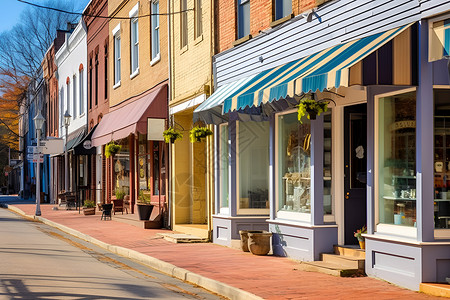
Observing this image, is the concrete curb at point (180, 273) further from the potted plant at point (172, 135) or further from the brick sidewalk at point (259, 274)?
the potted plant at point (172, 135)

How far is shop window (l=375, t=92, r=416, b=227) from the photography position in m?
9.62

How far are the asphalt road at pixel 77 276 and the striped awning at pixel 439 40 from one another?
170 inches

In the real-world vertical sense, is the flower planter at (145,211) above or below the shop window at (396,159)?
below

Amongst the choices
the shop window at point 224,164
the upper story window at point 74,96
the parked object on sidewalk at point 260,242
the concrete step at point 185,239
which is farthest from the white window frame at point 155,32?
the upper story window at point 74,96

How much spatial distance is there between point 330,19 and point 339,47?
866 millimetres

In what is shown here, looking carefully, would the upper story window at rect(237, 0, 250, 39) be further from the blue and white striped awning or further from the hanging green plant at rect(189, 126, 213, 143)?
the hanging green plant at rect(189, 126, 213, 143)

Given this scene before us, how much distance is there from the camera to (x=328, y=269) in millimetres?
10555

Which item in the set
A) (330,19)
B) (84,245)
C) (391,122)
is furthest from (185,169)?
(391,122)

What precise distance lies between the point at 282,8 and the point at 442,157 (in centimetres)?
542

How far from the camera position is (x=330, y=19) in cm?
1161

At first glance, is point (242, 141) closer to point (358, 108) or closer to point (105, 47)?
point (358, 108)

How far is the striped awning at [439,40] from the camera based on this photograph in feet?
28.4

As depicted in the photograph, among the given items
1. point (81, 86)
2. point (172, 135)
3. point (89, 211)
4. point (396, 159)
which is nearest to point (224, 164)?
point (172, 135)

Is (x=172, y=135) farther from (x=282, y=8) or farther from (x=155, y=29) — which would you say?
(x=282, y=8)
